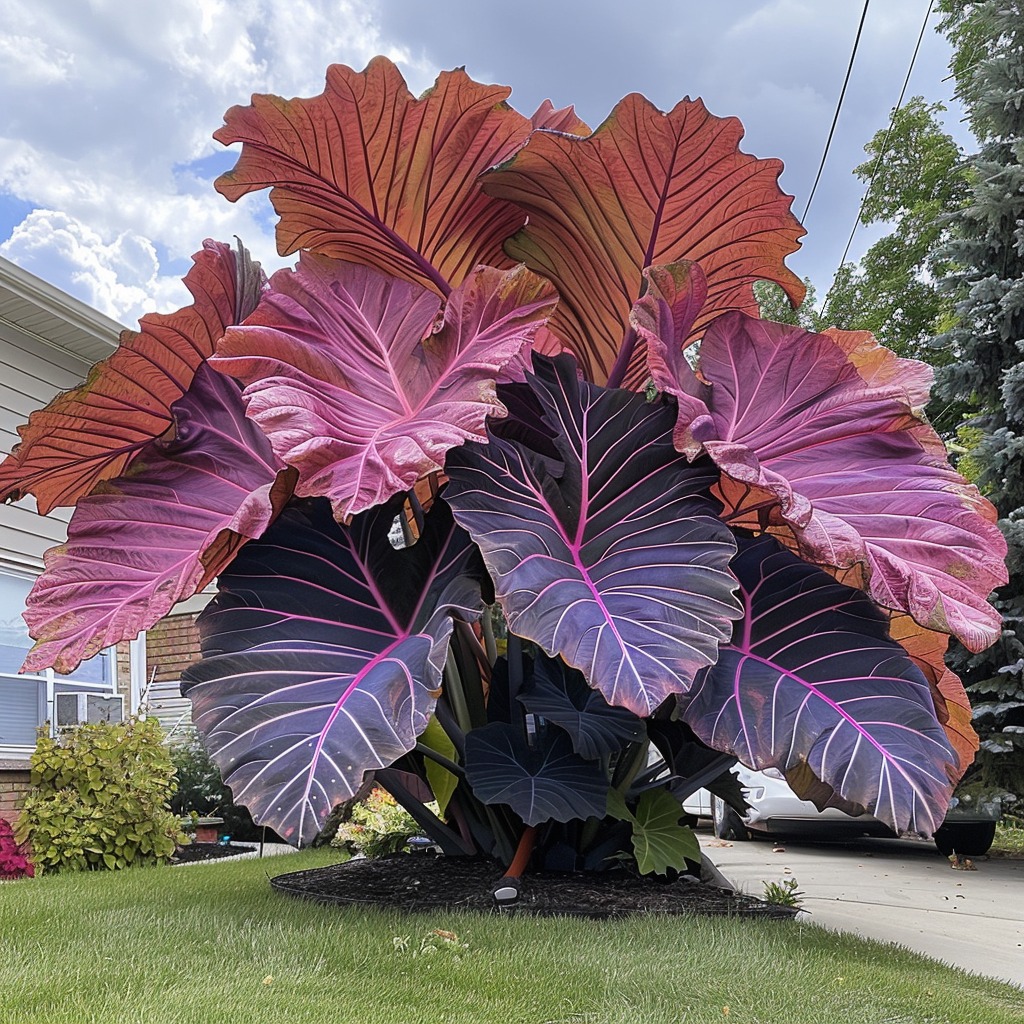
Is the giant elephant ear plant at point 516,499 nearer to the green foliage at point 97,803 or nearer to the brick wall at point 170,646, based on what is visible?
the green foliage at point 97,803

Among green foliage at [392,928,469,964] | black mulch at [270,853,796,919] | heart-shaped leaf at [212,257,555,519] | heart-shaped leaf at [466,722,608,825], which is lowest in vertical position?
black mulch at [270,853,796,919]

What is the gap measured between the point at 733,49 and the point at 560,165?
6077mm

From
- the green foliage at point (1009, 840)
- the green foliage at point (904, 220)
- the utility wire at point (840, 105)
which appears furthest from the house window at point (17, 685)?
the green foliage at point (904, 220)

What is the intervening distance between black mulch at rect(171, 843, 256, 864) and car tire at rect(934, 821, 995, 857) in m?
4.77

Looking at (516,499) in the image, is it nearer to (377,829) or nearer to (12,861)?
(377,829)

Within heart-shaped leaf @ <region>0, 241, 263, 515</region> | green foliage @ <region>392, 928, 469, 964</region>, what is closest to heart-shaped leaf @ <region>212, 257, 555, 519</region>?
heart-shaped leaf @ <region>0, 241, 263, 515</region>

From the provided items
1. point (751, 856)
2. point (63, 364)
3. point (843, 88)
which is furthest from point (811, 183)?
point (63, 364)

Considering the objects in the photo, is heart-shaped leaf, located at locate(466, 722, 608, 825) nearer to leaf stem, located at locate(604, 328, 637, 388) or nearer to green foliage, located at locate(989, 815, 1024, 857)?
leaf stem, located at locate(604, 328, 637, 388)

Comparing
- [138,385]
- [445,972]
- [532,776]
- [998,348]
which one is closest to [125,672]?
[138,385]

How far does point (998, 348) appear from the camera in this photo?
6.61 metres

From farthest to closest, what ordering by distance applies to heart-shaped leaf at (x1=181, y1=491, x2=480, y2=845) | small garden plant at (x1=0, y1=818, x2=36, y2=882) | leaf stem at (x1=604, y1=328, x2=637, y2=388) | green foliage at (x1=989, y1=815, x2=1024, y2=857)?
green foliage at (x1=989, y1=815, x2=1024, y2=857)
small garden plant at (x1=0, y1=818, x2=36, y2=882)
leaf stem at (x1=604, y1=328, x2=637, y2=388)
heart-shaped leaf at (x1=181, y1=491, x2=480, y2=845)

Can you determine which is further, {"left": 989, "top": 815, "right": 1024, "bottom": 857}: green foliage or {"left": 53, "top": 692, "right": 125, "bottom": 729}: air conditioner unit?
{"left": 989, "top": 815, "right": 1024, "bottom": 857}: green foliage

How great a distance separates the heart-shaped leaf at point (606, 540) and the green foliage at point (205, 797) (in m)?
4.63

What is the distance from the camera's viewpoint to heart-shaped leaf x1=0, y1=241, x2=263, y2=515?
3.30m
